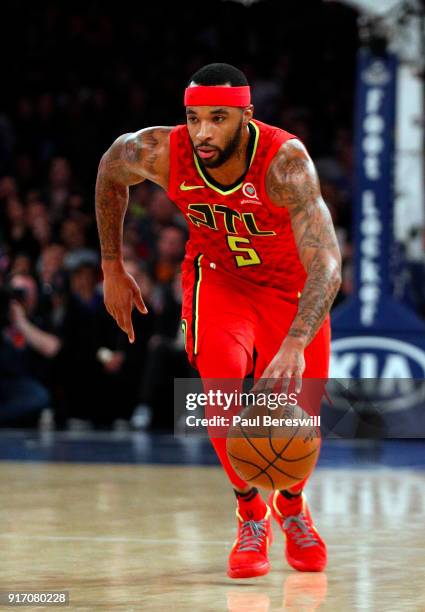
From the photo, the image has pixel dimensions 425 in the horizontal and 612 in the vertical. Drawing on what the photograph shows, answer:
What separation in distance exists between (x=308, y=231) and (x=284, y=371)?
813 millimetres

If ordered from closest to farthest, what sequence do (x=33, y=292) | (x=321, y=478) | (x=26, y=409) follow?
(x=321, y=478)
(x=26, y=409)
(x=33, y=292)

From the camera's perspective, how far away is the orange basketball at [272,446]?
5082 millimetres

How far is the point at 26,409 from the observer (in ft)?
40.9

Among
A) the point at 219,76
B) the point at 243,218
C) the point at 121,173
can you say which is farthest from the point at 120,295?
the point at 219,76

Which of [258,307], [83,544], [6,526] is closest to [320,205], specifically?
[258,307]

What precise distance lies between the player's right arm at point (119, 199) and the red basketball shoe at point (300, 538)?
99cm

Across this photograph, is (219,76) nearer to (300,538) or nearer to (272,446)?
(272,446)

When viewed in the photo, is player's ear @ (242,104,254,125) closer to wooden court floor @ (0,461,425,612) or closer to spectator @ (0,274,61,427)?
wooden court floor @ (0,461,425,612)

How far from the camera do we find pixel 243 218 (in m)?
5.64

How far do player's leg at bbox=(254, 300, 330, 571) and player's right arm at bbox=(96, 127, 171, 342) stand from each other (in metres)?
0.56

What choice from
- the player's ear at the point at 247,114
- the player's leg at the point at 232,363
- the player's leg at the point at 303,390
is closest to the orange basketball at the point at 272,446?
the player's leg at the point at 232,363

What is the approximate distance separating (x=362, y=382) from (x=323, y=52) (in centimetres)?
790

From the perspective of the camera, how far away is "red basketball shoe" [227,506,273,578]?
5.57 meters

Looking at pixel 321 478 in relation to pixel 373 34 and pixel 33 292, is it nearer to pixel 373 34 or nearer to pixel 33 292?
pixel 373 34
